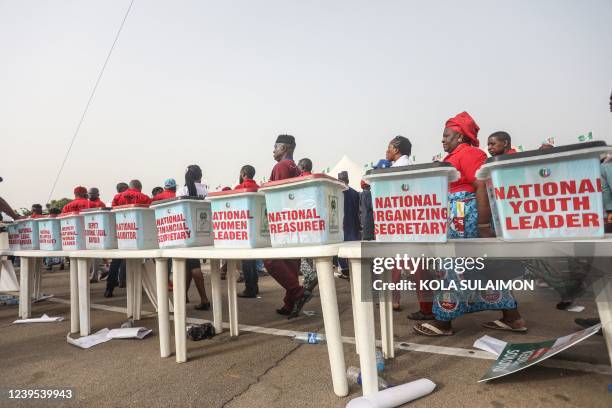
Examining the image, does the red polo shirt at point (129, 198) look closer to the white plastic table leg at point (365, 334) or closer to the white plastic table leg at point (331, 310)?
the white plastic table leg at point (331, 310)

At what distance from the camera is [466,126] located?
2793 mm

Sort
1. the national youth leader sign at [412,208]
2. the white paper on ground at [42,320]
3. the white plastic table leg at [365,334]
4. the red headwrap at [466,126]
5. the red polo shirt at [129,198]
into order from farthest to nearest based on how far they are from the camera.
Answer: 1. the white paper on ground at [42,320]
2. the red polo shirt at [129,198]
3. the red headwrap at [466,126]
4. the white plastic table leg at [365,334]
5. the national youth leader sign at [412,208]

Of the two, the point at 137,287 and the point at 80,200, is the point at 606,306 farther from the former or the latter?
the point at 80,200

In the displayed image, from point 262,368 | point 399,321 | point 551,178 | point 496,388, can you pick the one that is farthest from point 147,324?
point 551,178

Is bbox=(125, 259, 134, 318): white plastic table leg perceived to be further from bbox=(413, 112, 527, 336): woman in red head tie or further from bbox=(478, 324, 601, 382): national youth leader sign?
bbox=(478, 324, 601, 382): national youth leader sign

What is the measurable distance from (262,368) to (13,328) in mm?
3620

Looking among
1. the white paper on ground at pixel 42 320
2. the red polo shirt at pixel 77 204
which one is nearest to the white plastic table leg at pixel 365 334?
the white paper on ground at pixel 42 320

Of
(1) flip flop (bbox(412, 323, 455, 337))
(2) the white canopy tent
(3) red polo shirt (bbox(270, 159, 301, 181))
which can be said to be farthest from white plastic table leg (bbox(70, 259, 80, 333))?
(2) the white canopy tent

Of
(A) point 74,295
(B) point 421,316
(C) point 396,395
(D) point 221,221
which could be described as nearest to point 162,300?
(D) point 221,221

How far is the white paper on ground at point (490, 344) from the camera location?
8.43 ft

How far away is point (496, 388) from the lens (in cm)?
200

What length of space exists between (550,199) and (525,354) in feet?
3.95

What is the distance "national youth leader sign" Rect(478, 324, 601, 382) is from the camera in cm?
191

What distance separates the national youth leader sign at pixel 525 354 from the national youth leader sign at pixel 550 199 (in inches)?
31.1
